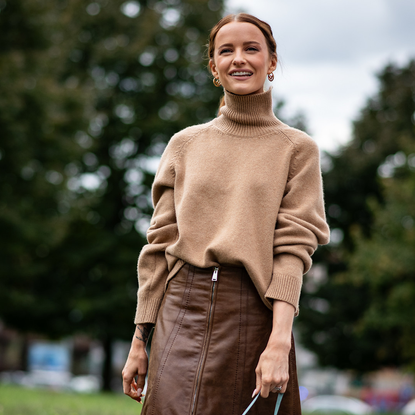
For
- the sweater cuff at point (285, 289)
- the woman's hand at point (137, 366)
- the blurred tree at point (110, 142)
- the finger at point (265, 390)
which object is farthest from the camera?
the blurred tree at point (110, 142)

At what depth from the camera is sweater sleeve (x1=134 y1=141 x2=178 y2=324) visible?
2.72m

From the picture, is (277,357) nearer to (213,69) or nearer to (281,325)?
(281,325)

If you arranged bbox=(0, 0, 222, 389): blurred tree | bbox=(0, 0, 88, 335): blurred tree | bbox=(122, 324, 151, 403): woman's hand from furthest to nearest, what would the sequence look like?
bbox=(0, 0, 222, 389): blurred tree, bbox=(0, 0, 88, 335): blurred tree, bbox=(122, 324, 151, 403): woman's hand

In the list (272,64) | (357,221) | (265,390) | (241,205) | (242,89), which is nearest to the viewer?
(265,390)

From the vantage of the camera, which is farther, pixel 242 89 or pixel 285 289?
pixel 242 89

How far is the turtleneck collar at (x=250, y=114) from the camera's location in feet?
8.93

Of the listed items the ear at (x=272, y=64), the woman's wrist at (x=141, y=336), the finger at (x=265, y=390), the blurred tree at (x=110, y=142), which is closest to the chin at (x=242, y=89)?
the ear at (x=272, y=64)

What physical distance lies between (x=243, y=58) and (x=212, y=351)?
1228mm

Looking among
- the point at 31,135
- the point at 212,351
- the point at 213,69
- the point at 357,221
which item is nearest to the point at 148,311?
the point at 212,351

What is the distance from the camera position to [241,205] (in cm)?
257

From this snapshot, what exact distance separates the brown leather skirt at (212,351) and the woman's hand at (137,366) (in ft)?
0.39

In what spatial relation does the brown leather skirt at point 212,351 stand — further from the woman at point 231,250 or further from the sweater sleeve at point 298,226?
the sweater sleeve at point 298,226

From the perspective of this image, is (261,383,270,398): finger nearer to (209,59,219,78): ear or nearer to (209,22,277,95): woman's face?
(209,22,277,95): woman's face

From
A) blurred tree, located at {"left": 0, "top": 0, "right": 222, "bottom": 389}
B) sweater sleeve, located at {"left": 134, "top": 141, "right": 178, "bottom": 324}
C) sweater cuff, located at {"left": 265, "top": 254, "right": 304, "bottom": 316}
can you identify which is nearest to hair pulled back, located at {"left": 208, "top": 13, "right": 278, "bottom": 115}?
sweater sleeve, located at {"left": 134, "top": 141, "right": 178, "bottom": 324}
